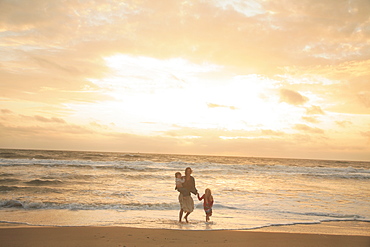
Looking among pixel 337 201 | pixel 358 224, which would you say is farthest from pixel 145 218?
pixel 337 201

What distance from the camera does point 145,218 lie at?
9.70 meters

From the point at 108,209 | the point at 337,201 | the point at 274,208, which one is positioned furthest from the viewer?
the point at 337,201

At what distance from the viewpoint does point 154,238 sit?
22.8 ft

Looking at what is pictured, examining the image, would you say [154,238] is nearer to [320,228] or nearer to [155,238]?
[155,238]

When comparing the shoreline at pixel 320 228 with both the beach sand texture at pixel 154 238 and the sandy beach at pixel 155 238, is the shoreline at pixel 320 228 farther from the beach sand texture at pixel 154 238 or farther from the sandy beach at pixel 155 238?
the beach sand texture at pixel 154 238

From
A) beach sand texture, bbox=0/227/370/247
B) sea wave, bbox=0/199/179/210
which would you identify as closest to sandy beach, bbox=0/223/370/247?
beach sand texture, bbox=0/227/370/247

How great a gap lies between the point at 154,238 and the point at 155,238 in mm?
24

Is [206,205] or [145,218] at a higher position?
[206,205]

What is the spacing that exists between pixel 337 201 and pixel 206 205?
9.27 m

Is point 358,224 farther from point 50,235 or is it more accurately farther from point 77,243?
point 50,235

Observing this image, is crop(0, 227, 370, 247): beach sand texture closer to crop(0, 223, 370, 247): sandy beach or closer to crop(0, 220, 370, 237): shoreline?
crop(0, 223, 370, 247): sandy beach

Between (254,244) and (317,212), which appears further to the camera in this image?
(317,212)

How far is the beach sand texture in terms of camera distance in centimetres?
654

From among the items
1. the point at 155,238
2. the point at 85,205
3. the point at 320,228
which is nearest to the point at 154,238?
the point at 155,238
